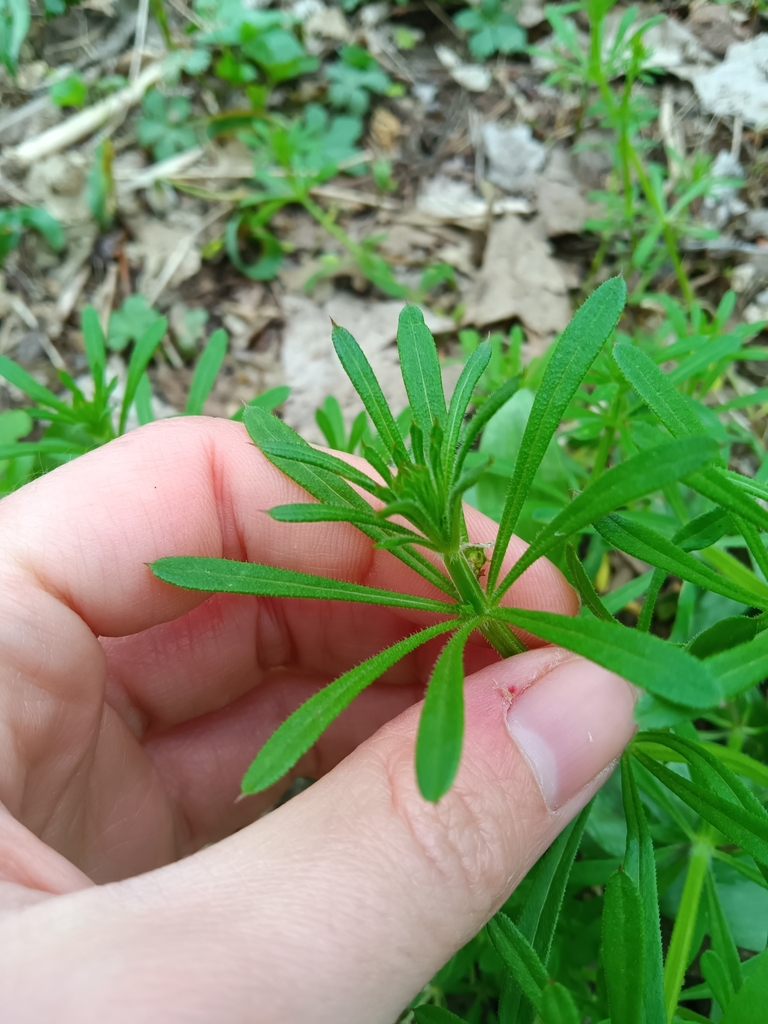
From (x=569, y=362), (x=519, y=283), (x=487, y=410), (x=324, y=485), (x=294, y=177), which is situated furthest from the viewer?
(x=294, y=177)

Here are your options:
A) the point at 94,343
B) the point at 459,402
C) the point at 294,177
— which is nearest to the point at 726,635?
the point at 459,402

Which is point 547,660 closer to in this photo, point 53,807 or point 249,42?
point 53,807

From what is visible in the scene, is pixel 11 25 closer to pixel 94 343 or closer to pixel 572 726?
pixel 94 343

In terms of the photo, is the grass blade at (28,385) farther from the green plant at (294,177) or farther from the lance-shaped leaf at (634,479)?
the green plant at (294,177)

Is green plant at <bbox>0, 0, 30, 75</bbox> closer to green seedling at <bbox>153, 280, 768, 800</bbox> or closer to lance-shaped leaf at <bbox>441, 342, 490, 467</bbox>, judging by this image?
green seedling at <bbox>153, 280, 768, 800</bbox>

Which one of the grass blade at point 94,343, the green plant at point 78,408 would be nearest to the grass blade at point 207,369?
the green plant at point 78,408

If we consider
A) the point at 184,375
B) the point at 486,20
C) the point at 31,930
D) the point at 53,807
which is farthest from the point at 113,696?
the point at 486,20
